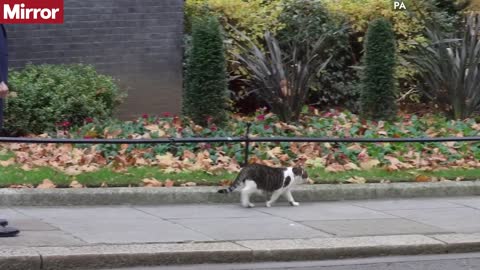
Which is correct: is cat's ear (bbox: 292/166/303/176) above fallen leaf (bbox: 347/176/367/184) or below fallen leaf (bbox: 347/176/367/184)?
above

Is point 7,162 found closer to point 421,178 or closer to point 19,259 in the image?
point 19,259

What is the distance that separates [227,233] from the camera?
29.6ft

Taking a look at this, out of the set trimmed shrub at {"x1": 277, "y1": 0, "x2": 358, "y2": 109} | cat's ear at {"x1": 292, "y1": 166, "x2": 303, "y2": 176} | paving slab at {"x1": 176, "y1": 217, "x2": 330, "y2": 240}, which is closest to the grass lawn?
cat's ear at {"x1": 292, "y1": 166, "x2": 303, "y2": 176}

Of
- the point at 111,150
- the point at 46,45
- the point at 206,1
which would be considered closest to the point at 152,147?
the point at 111,150

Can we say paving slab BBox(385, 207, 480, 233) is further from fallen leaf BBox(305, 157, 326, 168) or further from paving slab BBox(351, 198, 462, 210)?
fallen leaf BBox(305, 157, 326, 168)

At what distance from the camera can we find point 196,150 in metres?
12.0

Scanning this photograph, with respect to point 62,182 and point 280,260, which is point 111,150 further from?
point 280,260

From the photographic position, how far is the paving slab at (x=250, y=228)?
8.97 m

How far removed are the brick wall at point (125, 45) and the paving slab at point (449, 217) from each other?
6.20m

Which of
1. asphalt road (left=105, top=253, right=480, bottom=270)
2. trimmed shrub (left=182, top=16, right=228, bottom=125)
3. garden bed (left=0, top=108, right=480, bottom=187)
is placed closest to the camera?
asphalt road (left=105, top=253, right=480, bottom=270)

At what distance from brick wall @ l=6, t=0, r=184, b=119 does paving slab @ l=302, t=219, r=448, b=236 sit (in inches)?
254

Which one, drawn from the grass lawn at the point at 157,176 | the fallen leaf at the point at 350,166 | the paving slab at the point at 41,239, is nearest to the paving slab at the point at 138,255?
the paving slab at the point at 41,239

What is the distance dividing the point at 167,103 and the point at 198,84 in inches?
81.9

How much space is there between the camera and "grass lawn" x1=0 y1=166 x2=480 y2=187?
10422 mm
